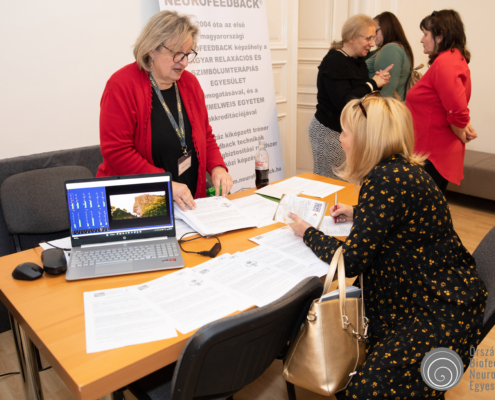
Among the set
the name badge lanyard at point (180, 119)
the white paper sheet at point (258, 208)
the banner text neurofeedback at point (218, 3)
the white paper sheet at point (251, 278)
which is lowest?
the white paper sheet at point (258, 208)

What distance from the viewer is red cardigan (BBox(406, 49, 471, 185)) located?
250 centimetres

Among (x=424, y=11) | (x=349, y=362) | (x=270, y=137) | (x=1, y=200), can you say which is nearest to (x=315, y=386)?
(x=349, y=362)

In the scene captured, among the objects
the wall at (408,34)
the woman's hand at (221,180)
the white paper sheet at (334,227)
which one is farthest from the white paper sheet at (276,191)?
the wall at (408,34)

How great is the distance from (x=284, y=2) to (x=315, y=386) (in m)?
3.49

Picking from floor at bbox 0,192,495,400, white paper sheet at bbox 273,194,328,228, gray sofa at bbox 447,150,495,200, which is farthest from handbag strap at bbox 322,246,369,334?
gray sofa at bbox 447,150,495,200

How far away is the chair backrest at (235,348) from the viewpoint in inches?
33.5

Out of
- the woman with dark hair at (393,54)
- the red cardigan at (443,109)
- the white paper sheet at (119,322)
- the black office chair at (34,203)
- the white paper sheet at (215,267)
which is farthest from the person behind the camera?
the woman with dark hair at (393,54)

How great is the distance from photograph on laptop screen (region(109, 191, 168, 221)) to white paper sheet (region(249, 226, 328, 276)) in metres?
0.36

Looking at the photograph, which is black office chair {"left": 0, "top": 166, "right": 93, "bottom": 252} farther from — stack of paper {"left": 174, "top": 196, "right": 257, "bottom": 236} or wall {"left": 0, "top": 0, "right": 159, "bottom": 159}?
stack of paper {"left": 174, "top": 196, "right": 257, "bottom": 236}

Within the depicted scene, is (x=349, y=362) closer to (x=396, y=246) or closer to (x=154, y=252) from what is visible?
(x=396, y=246)

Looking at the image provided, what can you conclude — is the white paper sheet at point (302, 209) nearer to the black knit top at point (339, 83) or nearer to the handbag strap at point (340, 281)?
the handbag strap at point (340, 281)

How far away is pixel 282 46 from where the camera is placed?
3.83 metres

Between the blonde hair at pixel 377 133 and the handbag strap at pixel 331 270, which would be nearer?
the handbag strap at pixel 331 270

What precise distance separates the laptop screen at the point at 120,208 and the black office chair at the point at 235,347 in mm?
520
